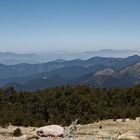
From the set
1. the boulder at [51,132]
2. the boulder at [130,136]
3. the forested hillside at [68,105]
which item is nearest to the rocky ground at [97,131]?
the boulder at [130,136]

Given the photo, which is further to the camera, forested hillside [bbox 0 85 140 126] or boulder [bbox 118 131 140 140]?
forested hillside [bbox 0 85 140 126]

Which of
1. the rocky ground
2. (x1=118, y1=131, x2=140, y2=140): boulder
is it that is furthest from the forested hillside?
(x1=118, y1=131, x2=140, y2=140): boulder

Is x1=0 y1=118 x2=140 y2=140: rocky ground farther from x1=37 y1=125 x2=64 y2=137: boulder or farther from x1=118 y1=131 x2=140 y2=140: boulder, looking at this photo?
x1=37 y1=125 x2=64 y2=137: boulder

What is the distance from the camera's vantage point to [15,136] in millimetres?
39031

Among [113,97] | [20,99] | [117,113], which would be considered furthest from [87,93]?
[117,113]

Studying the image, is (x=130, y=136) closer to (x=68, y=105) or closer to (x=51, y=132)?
(x=51, y=132)

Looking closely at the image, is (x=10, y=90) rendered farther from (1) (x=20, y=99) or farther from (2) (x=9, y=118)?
(2) (x=9, y=118)

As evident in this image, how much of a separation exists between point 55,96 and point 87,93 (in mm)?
7303

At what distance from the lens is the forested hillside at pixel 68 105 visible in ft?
194

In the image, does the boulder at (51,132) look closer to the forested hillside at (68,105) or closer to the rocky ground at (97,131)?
the rocky ground at (97,131)

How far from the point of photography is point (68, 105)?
71.5 metres

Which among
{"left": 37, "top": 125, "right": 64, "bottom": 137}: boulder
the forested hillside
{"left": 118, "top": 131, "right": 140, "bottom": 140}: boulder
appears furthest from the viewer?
the forested hillside

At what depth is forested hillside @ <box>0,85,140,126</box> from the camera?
5928 cm

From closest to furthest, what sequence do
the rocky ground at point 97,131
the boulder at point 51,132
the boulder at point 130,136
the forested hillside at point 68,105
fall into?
the boulder at point 130,136 < the boulder at point 51,132 < the rocky ground at point 97,131 < the forested hillside at point 68,105
